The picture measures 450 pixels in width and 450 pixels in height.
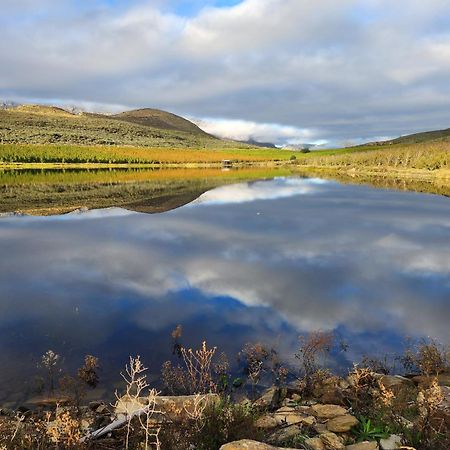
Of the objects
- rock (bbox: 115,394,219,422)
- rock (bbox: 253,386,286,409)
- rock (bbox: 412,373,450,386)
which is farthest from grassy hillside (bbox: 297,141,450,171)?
rock (bbox: 115,394,219,422)

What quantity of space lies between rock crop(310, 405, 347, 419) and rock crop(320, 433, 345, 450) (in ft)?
2.59

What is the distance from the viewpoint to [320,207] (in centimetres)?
3030

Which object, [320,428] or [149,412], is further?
[320,428]

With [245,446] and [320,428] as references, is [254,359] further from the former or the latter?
[245,446]

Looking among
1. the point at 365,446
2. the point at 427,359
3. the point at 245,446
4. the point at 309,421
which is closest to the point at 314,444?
the point at 365,446

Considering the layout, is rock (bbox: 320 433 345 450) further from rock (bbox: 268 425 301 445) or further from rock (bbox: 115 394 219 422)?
rock (bbox: 115 394 219 422)

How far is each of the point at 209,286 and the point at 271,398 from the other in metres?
6.23

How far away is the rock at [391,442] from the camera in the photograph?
4.88 m

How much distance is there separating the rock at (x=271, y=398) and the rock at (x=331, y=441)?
126 cm

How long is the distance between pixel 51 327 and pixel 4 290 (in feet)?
10.9

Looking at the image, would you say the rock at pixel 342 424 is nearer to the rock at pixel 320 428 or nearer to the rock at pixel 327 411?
the rock at pixel 320 428

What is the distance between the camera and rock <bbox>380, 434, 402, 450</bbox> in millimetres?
4883

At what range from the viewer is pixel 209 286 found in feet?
42.1

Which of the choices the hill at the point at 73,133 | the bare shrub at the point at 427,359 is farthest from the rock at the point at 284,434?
the hill at the point at 73,133
